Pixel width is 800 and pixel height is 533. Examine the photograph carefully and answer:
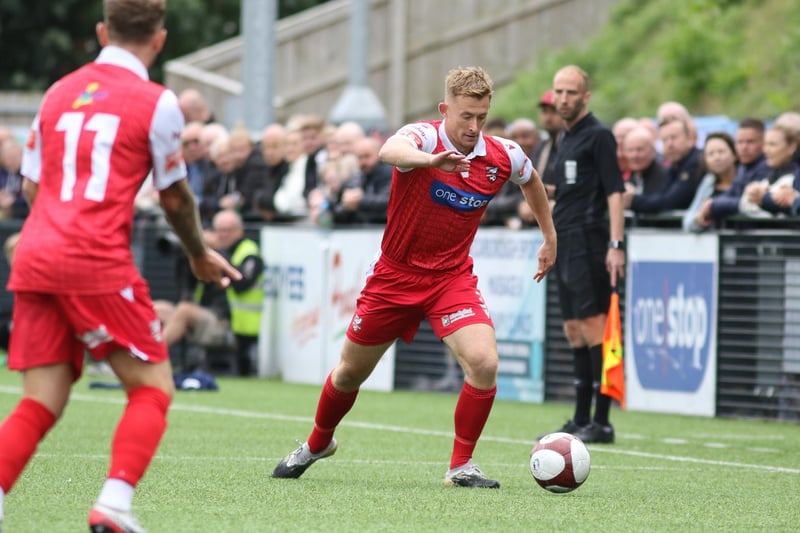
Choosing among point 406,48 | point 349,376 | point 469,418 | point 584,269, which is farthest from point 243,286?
point 406,48

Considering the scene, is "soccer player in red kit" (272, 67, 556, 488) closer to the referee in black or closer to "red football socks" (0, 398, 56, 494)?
the referee in black

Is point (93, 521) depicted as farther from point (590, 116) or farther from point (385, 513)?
point (590, 116)

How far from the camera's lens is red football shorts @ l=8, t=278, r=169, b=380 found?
5.47m

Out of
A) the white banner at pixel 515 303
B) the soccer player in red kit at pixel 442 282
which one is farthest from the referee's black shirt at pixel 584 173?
the white banner at pixel 515 303

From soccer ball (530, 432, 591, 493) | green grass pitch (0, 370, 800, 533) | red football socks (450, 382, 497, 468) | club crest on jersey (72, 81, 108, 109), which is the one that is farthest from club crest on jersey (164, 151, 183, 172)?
soccer ball (530, 432, 591, 493)

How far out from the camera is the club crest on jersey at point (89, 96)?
18.2ft

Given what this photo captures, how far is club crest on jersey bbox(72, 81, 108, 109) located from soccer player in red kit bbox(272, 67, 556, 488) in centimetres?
235

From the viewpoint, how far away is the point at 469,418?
7.89 m

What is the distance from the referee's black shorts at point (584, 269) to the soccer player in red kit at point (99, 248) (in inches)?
208

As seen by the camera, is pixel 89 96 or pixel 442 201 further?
pixel 442 201

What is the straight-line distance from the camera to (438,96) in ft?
90.8

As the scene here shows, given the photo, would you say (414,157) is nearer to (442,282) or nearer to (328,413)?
(442,282)

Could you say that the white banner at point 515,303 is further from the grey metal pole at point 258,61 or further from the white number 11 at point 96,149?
the white number 11 at point 96,149

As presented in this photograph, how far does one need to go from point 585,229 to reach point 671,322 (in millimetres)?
2758
